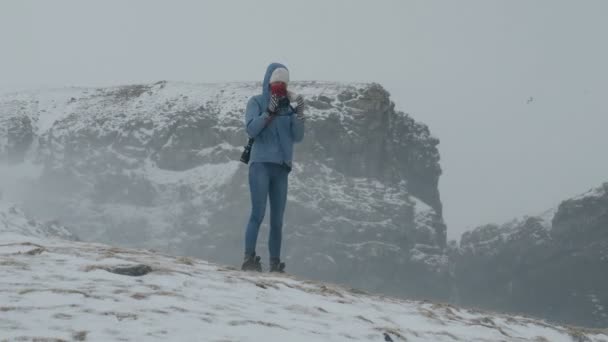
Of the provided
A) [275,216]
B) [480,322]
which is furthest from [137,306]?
[275,216]

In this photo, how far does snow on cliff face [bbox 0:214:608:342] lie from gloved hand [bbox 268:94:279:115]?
243 centimetres

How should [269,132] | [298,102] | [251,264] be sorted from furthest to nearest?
[298,102] < [269,132] < [251,264]

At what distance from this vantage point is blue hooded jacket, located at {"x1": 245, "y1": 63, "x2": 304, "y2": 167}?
11.1 m

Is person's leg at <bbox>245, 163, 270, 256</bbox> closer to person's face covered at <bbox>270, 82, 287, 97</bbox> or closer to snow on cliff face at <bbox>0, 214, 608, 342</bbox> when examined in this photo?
person's face covered at <bbox>270, 82, 287, 97</bbox>

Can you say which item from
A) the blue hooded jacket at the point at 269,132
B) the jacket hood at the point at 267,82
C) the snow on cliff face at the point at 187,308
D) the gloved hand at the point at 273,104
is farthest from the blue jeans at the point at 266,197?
the snow on cliff face at the point at 187,308

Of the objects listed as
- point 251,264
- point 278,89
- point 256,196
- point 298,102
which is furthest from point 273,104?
point 251,264

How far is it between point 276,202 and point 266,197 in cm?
34

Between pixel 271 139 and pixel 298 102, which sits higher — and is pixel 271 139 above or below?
below

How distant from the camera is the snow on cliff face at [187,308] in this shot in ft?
17.1

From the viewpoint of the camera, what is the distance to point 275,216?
1154 cm

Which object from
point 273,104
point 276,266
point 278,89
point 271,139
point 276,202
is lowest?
point 276,266

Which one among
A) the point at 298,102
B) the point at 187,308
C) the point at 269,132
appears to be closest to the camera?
the point at 187,308

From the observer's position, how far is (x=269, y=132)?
11102 mm

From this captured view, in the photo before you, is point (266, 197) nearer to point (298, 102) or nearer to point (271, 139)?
point (271, 139)
